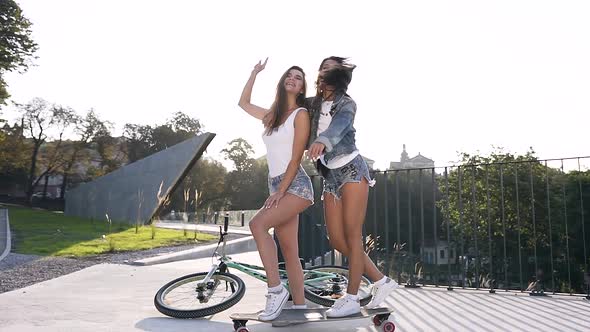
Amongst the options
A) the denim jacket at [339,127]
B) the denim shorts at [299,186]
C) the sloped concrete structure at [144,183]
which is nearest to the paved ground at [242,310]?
the denim shorts at [299,186]

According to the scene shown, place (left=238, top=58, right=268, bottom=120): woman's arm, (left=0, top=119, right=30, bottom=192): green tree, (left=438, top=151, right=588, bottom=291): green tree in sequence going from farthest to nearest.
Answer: (left=0, top=119, right=30, bottom=192): green tree
(left=438, top=151, right=588, bottom=291): green tree
(left=238, top=58, right=268, bottom=120): woman's arm

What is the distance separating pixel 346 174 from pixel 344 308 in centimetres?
78

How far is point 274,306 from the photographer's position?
9.14ft

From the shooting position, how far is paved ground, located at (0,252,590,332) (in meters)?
3.28

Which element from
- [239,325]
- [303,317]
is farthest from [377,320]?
[239,325]

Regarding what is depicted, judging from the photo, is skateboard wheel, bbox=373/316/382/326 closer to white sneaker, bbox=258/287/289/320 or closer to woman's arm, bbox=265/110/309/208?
white sneaker, bbox=258/287/289/320

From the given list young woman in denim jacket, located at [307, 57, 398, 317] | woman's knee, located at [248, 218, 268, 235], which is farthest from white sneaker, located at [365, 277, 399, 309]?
woman's knee, located at [248, 218, 268, 235]

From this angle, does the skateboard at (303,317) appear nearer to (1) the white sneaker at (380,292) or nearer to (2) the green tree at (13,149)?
(1) the white sneaker at (380,292)

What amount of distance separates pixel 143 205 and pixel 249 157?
27778mm

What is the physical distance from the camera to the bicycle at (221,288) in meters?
3.41

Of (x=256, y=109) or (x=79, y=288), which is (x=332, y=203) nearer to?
(x=256, y=109)

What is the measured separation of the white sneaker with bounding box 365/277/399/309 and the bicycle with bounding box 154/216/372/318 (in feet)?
2.27

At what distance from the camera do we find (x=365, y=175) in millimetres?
2891

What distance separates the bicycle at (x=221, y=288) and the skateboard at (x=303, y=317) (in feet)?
1.77
